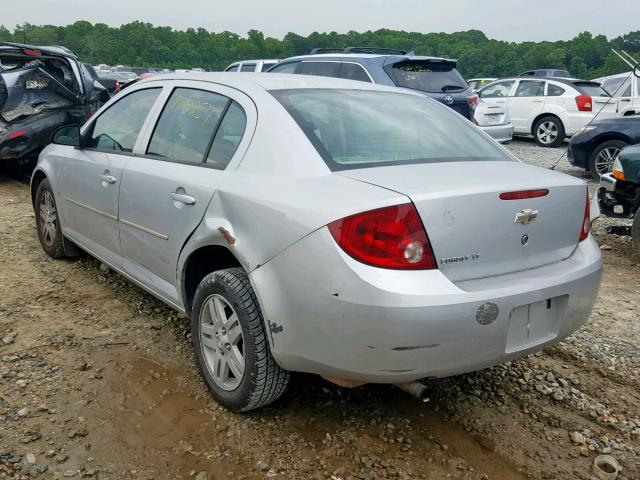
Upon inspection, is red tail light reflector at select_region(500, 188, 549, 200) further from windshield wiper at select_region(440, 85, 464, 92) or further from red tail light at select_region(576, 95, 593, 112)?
red tail light at select_region(576, 95, 593, 112)

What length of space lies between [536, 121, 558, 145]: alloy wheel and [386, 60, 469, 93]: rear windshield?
5.03 metres

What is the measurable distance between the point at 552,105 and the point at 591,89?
0.92 m

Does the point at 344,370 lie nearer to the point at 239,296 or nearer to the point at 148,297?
the point at 239,296

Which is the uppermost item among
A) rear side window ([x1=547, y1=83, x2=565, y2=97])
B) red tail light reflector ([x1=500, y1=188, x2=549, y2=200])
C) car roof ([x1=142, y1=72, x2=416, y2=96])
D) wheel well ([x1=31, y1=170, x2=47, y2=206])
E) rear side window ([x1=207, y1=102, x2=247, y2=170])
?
car roof ([x1=142, y1=72, x2=416, y2=96])

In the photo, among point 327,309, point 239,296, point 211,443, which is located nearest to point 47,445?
point 211,443

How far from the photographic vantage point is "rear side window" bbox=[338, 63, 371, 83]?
843 cm

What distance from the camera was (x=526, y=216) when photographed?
2.43 meters

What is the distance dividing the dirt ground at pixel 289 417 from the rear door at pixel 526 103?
10.6m

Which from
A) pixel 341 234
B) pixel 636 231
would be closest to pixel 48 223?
pixel 341 234

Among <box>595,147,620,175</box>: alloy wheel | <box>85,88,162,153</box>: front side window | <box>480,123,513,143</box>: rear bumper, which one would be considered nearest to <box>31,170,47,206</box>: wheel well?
<box>85,88,162,153</box>: front side window

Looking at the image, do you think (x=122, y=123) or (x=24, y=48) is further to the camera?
(x=24, y=48)

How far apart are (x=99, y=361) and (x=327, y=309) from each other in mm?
1712

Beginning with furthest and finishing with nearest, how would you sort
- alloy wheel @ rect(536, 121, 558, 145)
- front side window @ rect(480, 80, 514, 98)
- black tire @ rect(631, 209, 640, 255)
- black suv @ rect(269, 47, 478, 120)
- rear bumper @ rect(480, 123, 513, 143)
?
front side window @ rect(480, 80, 514, 98) → alloy wheel @ rect(536, 121, 558, 145) → rear bumper @ rect(480, 123, 513, 143) → black suv @ rect(269, 47, 478, 120) → black tire @ rect(631, 209, 640, 255)

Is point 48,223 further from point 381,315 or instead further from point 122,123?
point 381,315
